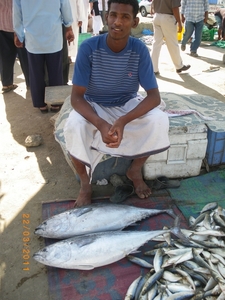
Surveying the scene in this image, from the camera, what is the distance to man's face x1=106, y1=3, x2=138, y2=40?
246 centimetres

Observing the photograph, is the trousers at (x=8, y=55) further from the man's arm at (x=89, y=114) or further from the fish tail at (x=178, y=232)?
the fish tail at (x=178, y=232)

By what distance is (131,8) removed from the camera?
2494mm

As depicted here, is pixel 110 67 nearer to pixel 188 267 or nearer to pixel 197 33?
pixel 188 267

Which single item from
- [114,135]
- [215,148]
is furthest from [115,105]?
[215,148]

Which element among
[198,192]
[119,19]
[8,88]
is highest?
[119,19]

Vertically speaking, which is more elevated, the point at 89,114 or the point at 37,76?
the point at 89,114

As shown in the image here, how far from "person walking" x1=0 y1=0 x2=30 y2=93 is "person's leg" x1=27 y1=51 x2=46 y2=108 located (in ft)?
3.53

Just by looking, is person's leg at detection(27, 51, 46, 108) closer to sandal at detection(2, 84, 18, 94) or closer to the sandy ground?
the sandy ground

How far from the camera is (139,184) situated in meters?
2.97

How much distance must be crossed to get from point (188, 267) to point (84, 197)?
3.69ft

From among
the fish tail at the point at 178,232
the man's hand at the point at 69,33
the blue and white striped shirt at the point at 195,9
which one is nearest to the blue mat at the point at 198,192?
the fish tail at the point at 178,232

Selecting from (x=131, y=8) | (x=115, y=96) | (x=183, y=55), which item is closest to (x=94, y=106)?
(x=115, y=96)

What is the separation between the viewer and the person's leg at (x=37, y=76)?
176 inches

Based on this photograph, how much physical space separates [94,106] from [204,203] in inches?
54.0
